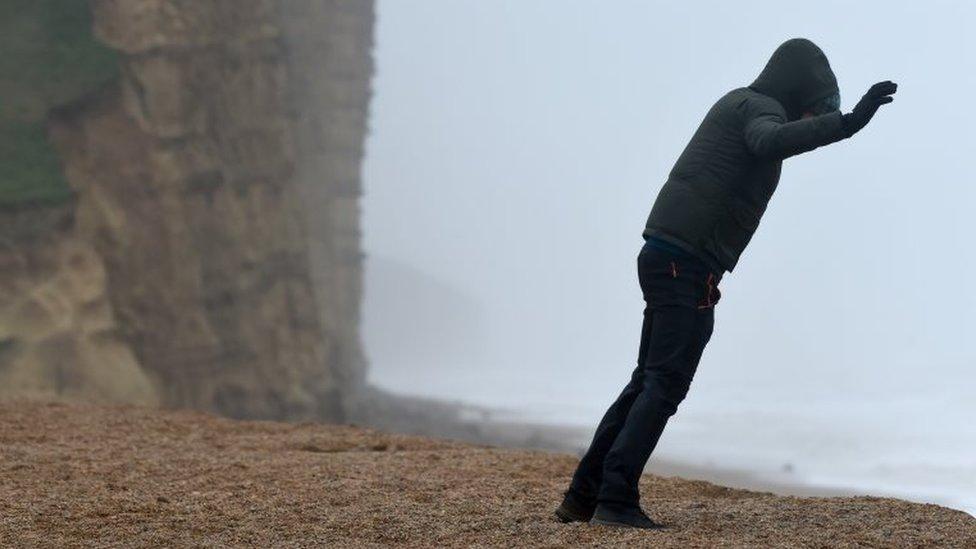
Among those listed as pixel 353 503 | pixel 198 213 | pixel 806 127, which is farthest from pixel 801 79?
pixel 198 213

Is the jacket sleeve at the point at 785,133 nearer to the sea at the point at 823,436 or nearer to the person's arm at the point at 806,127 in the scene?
the person's arm at the point at 806,127

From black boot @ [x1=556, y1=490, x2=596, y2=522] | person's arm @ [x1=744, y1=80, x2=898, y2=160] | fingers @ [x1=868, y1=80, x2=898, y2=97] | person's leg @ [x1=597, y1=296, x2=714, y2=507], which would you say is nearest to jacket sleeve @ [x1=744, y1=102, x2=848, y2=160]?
person's arm @ [x1=744, y1=80, x2=898, y2=160]

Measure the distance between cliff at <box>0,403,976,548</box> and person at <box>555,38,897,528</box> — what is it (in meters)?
0.41

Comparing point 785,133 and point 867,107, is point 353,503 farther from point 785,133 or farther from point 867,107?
point 867,107

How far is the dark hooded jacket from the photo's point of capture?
6656 mm

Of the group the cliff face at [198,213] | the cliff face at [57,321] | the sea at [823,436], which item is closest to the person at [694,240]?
the sea at [823,436]

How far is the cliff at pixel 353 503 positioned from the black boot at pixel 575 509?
155 millimetres

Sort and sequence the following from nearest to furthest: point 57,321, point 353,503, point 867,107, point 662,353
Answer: point 867,107
point 662,353
point 353,503
point 57,321

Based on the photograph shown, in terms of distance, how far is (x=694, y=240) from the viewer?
21.7ft

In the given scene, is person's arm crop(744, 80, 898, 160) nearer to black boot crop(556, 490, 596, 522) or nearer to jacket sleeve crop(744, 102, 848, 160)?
jacket sleeve crop(744, 102, 848, 160)

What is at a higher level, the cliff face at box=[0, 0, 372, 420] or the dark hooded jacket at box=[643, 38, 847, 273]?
the cliff face at box=[0, 0, 372, 420]

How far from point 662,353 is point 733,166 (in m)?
0.95

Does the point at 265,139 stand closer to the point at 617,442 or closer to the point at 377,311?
the point at 617,442

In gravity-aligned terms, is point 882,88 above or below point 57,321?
below
